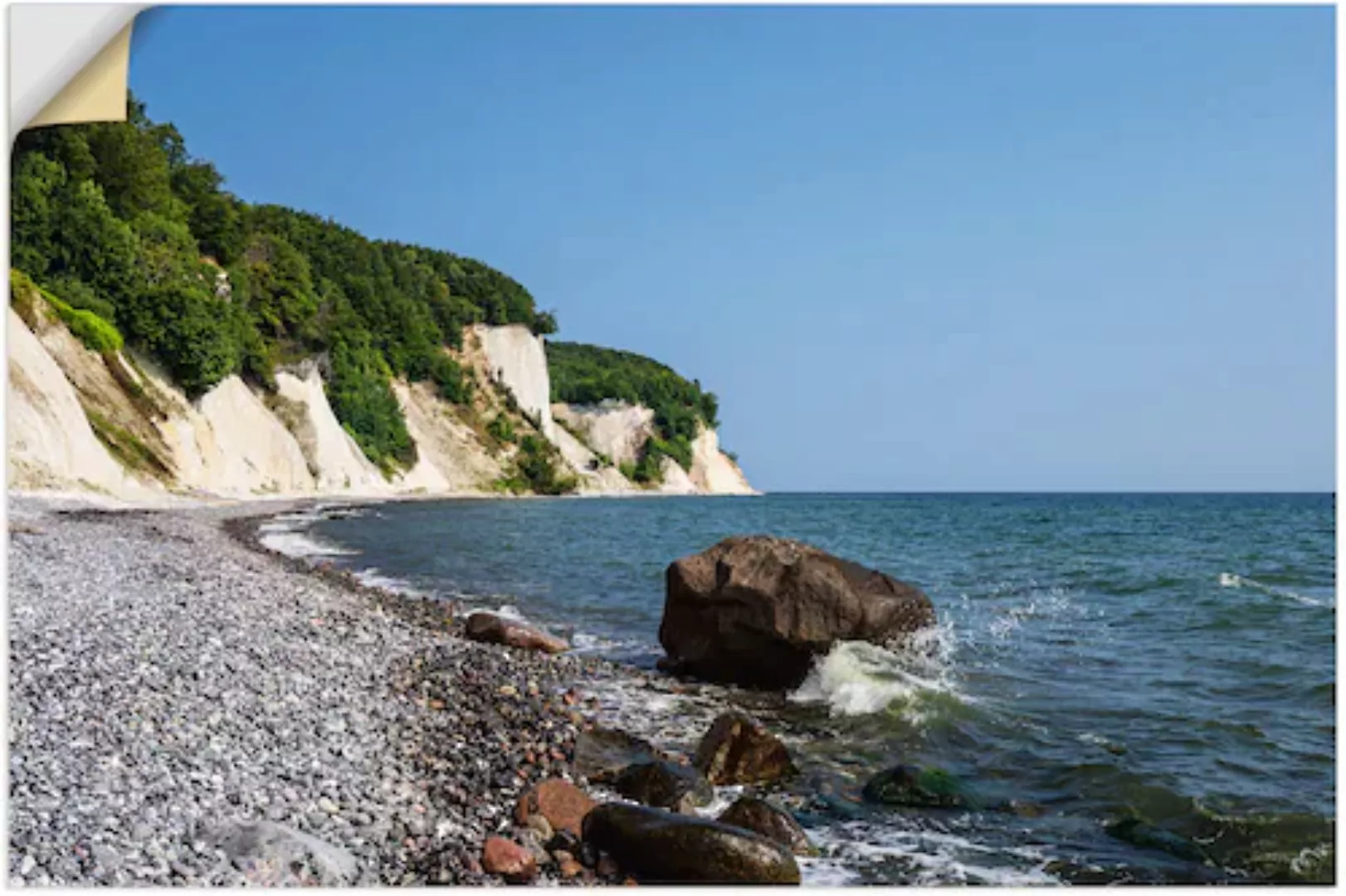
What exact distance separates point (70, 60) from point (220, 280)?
53.4 m

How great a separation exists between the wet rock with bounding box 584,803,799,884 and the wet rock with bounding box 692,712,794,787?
6.63ft

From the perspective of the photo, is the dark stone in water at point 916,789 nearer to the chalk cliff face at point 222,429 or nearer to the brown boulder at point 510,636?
the brown boulder at point 510,636

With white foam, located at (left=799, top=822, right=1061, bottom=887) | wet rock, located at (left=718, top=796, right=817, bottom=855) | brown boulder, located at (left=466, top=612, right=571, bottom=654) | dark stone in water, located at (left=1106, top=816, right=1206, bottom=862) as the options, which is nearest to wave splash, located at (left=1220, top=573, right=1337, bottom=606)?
dark stone in water, located at (left=1106, top=816, right=1206, bottom=862)

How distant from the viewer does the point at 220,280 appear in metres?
53.2

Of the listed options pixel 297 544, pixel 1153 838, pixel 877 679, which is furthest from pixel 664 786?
pixel 297 544

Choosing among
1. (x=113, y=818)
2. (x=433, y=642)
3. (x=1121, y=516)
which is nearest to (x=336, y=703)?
(x=113, y=818)

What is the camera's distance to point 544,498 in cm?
8244

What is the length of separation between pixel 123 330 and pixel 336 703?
39.5 metres

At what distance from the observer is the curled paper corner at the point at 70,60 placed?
461 centimetres

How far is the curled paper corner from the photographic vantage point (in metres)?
4.61

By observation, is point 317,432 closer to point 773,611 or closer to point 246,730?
point 773,611

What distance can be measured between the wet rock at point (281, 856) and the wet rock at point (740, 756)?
3343mm

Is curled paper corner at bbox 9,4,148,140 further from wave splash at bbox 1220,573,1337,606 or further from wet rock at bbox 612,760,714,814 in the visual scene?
wave splash at bbox 1220,573,1337,606

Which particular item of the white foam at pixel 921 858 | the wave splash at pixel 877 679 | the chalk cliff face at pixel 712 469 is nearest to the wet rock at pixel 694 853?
the white foam at pixel 921 858
